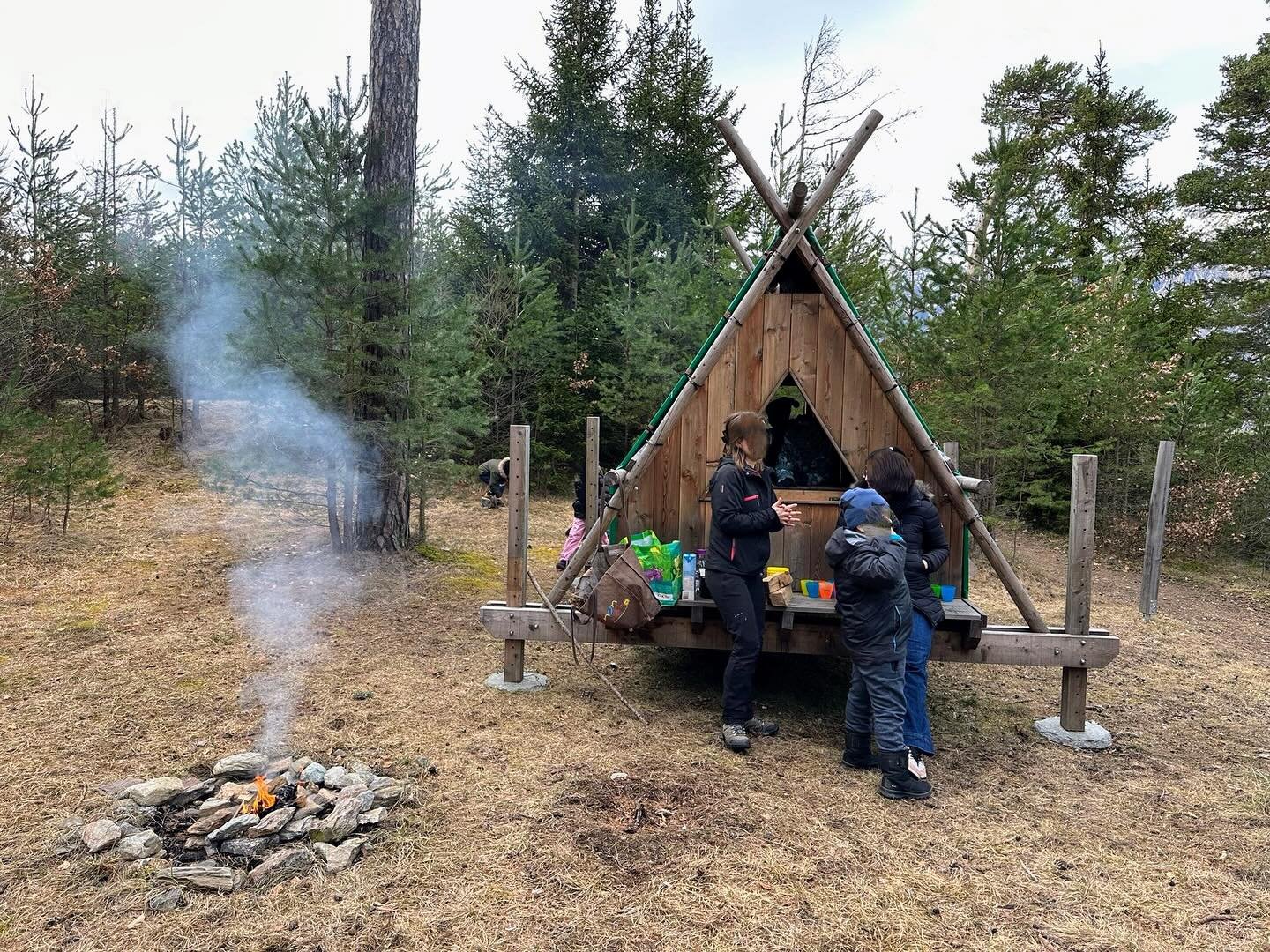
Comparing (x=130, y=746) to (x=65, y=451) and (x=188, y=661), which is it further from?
(x=65, y=451)

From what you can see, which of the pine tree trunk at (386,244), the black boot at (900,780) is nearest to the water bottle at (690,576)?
the black boot at (900,780)

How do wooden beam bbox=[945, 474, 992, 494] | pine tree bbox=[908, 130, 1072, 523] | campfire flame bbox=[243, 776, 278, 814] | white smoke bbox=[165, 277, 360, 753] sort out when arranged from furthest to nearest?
pine tree bbox=[908, 130, 1072, 523] → white smoke bbox=[165, 277, 360, 753] → wooden beam bbox=[945, 474, 992, 494] → campfire flame bbox=[243, 776, 278, 814]

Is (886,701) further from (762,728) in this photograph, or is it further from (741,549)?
(741,549)

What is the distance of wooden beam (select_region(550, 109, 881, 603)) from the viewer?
4.93 metres

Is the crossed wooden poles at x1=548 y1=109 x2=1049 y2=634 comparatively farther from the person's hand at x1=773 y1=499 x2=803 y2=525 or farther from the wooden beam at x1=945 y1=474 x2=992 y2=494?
the person's hand at x1=773 y1=499 x2=803 y2=525

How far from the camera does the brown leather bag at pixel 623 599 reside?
4.54 metres

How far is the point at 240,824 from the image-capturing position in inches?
123

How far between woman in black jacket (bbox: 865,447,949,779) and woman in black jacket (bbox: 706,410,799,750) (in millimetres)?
552

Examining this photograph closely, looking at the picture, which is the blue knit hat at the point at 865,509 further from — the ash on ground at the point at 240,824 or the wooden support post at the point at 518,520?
the ash on ground at the point at 240,824

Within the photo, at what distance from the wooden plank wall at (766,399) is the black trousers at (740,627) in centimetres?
93

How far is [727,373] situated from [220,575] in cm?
587

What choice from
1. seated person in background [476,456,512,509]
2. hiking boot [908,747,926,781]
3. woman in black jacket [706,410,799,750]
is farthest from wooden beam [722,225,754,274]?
seated person in background [476,456,512,509]

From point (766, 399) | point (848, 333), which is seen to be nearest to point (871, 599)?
point (766, 399)

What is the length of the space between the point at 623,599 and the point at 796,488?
1527 mm
